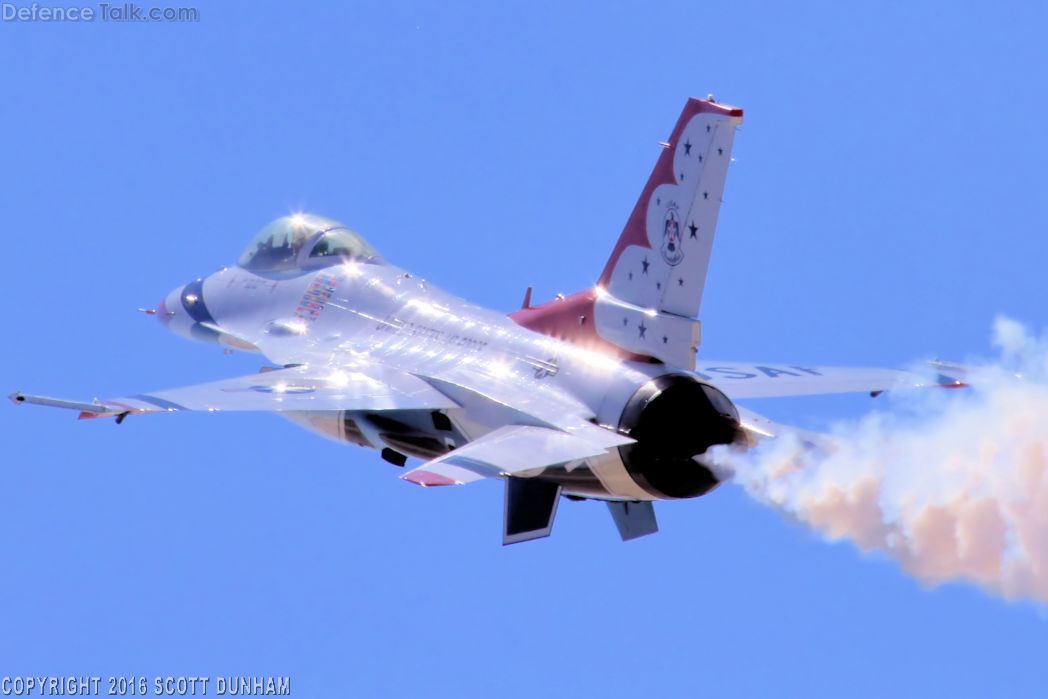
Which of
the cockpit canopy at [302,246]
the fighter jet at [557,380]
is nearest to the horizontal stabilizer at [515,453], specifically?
the fighter jet at [557,380]

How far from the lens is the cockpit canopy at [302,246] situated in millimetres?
29078

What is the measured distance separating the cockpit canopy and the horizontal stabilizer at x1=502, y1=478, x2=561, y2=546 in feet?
21.6

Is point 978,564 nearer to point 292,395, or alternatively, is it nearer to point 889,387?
point 889,387

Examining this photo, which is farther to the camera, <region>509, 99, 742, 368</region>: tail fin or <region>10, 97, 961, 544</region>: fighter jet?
<region>509, 99, 742, 368</region>: tail fin

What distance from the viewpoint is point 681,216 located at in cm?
2317

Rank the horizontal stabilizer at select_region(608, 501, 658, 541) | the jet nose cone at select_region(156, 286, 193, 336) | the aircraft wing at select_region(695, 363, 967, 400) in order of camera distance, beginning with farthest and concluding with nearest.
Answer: the jet nose cone at select_region(156, 286, 193, 336) < the aircraft wing at select_region(695, 363, 967, 400) < the horizontal stabilizer at select_region(608, 501, 658, 541)

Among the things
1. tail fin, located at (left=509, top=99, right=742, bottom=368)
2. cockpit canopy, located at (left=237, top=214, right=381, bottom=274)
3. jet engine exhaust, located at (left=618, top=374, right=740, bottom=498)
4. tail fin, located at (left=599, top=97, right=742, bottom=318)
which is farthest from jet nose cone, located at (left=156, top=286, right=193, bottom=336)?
jet engine exhaust, located at (left=618, top=374, right=740, bottom=498)

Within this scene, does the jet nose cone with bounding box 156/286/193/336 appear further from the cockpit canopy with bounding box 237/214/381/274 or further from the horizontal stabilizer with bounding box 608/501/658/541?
the horizontal stabilizer with bounding box 608/501/658/541

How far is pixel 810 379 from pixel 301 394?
254 inches

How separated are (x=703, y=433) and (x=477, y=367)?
3.65 metres

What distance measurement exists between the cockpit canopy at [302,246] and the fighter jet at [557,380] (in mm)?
861

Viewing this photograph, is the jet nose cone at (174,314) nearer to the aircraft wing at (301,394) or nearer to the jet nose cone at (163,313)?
the jet nose cone at (163,313)

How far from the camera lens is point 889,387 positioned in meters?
25.9

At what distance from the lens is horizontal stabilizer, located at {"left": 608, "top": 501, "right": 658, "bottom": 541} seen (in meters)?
24.0
